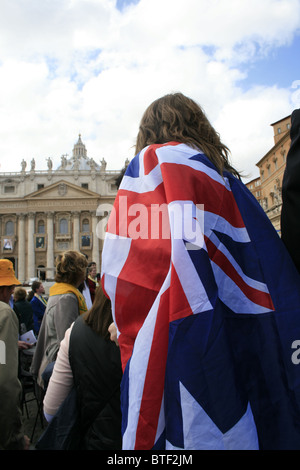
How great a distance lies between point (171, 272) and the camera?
3.78 ft

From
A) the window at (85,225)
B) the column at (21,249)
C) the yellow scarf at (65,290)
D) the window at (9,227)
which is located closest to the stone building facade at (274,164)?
the window at (85,225)

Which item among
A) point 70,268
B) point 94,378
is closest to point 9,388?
point 94,378

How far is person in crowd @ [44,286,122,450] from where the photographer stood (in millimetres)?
1788

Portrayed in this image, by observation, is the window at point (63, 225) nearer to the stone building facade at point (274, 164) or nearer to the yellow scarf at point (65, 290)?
the stone building facade at point (274, 164)

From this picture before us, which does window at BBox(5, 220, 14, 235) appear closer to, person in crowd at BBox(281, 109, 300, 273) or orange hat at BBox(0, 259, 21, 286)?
orange hat at BBox(0, 259, 21, 286)

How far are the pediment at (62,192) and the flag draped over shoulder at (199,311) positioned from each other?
144ft

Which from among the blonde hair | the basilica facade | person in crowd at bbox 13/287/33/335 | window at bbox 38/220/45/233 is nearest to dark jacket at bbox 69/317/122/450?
the blonde hair

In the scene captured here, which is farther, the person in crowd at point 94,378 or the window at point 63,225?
the window at point 63,225

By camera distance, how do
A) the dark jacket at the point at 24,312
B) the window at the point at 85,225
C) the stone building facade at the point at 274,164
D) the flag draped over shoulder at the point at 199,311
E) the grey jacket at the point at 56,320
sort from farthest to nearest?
the window at the point at 85,225, the stone building facade at the point at 274,164, the dark jacket at the point at 24,312, the grey jacket at the point at 56,320, the flag draped over shoulder at the point at 199,311

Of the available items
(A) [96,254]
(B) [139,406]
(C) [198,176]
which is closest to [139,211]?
(C) [198,176]

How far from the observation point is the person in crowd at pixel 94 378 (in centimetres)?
179

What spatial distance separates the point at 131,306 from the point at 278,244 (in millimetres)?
589

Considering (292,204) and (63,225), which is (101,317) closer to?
(292,204)
